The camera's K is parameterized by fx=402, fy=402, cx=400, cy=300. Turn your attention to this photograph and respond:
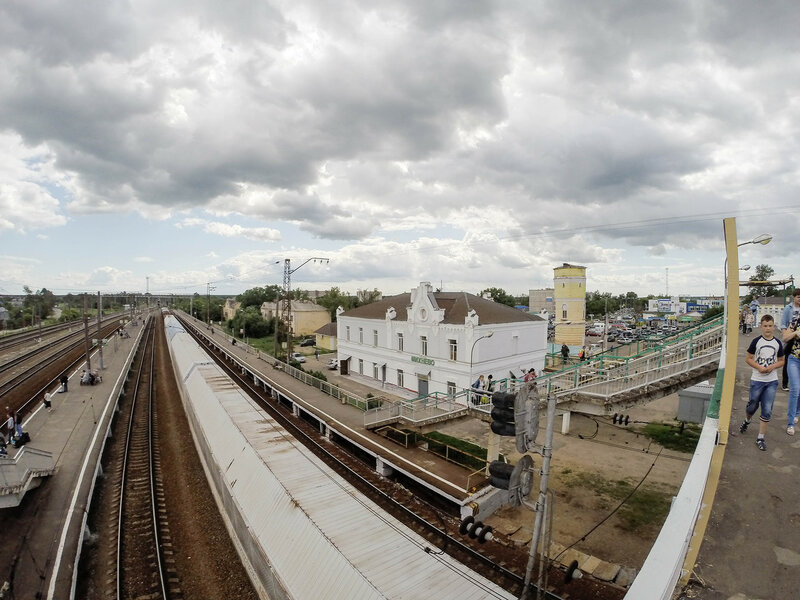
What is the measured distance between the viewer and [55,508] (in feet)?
48.9

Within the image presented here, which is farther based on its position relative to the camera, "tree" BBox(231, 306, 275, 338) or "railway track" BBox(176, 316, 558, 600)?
"tree" BBox(231, 306, 275, 338)

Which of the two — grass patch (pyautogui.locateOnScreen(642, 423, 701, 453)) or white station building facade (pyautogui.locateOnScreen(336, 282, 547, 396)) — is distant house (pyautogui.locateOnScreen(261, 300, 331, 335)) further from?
grass patch (pyautogui.locateOnScreen(642, 423, 701, 453))

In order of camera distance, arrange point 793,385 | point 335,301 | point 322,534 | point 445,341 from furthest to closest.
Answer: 1. point 335,301
2. point 445,341
3. point 322,534
4. point 793,385

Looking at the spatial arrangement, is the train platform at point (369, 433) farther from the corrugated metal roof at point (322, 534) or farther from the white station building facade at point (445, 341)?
the corrugated metal roof at point (322, 534)

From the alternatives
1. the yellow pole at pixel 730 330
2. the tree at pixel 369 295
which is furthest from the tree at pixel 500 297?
the yellow pole at pixel 730 330

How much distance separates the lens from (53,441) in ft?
68.9

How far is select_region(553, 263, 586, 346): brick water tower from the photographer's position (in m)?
52.0

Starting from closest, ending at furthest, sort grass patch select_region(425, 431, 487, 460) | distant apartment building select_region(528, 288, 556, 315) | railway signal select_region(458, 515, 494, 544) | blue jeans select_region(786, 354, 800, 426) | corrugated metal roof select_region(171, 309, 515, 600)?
1. blue jeans select_region(786, 354, 800, 426)
2. corrugated metal roof select_region(171, 309, 515, 600)
3. railway signal select_region(458, 515, 494, 544)
4. grass patch select_region(425, 431, 487, 460)
5. distant apartment building select_region(528, 288, 556, 315)

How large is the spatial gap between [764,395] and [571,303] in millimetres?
48115

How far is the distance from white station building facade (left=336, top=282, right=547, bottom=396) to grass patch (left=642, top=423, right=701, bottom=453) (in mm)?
9986

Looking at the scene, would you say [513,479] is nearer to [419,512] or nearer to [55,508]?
[419,512]

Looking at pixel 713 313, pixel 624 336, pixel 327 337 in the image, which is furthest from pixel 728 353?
pixel 624 336

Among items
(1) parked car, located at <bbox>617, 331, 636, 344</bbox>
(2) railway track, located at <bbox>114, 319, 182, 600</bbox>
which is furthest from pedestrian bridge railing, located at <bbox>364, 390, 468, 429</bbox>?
(1) parked car, located at <bbox>617, 331, 636, 344</bbox>

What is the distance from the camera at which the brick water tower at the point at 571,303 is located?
52.0m
